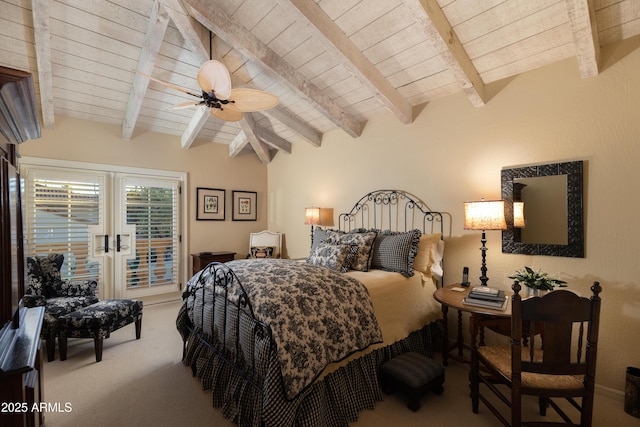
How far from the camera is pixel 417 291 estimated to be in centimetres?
288

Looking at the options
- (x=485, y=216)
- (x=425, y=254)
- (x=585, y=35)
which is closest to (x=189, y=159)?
(x=425, y=254)

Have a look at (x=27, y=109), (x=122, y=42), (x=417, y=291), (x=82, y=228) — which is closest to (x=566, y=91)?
(x=417, y=291)

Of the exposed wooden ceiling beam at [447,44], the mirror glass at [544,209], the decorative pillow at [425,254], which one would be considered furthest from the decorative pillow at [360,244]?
the exposed wooden ceiling beam at [447,44]

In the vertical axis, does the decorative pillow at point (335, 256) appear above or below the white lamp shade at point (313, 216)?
below

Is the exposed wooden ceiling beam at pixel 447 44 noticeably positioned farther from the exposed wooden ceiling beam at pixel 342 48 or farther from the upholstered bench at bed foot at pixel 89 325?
the upholstered bench at bed foot at pixel 89 325

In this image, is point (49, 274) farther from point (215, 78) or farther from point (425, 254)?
point (425, 254)

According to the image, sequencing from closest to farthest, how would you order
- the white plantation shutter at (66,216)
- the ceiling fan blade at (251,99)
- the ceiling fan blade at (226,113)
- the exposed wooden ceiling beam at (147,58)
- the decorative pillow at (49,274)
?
the ceiling fan blade at (251,99), the exposed wooden ceiling beam at (147,58), the ceiling fan blade at (226,113), the decorative pillow at (49,274), the white plantation shutter at (66,216)

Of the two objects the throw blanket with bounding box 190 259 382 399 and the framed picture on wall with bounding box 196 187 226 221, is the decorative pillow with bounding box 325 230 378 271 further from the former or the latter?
the framed picture on wall with bounding box 196 187 226 221

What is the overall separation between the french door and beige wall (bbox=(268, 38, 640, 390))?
3.30 metres

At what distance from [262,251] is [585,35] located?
15.9 ft

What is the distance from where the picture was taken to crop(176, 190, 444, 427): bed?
179 centimetres

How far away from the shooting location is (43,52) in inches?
109

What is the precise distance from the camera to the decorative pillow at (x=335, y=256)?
2.93m

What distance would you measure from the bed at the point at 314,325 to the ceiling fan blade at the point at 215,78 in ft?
4.70
